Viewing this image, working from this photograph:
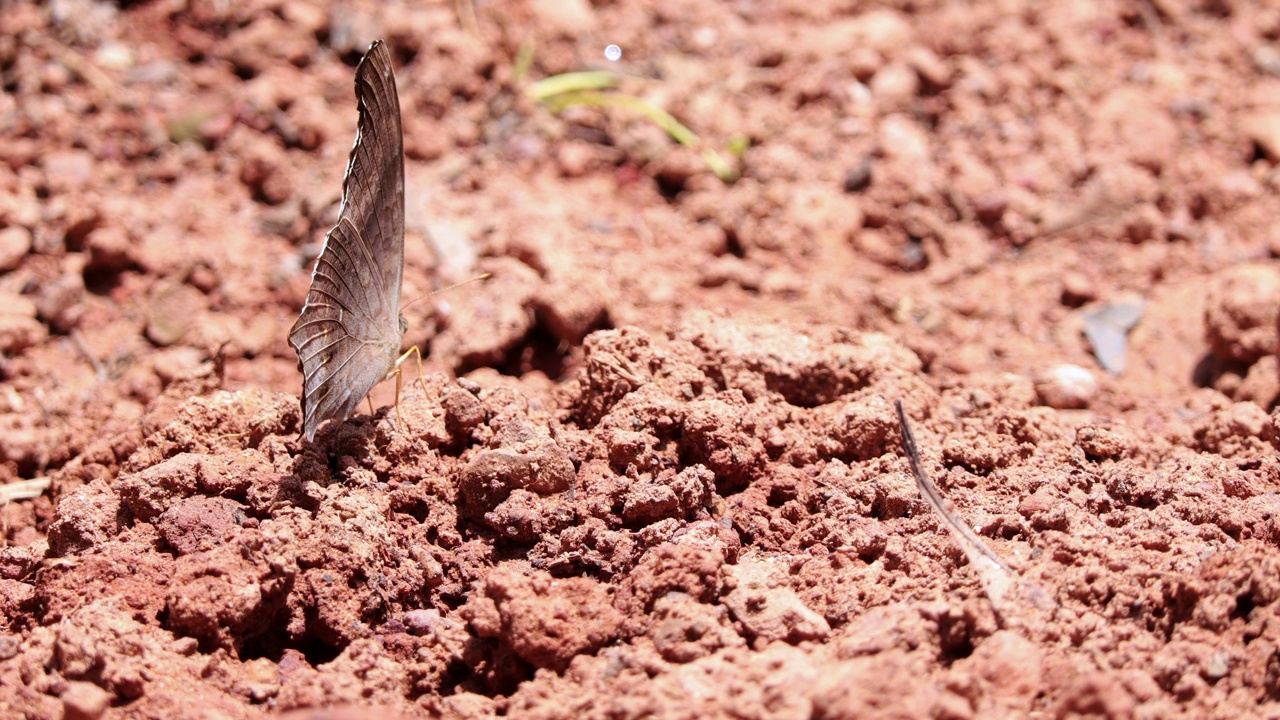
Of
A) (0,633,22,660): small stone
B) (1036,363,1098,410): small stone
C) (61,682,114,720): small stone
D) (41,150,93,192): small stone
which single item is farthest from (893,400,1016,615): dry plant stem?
(41,150,93,192): small stone

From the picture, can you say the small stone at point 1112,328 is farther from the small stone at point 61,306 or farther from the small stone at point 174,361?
the small stone at point 61,306

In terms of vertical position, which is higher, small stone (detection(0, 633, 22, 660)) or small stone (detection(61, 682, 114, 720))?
A: small stone (detection(61, 682, 114, 720))

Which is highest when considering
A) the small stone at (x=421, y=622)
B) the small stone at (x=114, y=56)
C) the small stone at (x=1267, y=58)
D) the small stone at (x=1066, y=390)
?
the small stone at (x=114, y=56)

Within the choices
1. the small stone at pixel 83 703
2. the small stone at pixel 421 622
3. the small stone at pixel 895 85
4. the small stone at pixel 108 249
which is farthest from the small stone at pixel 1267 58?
the small stone at pixel 83 703

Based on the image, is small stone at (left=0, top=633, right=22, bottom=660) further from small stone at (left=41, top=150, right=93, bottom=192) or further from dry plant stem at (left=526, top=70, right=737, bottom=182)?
dry plant stem at (left=526, top=70, right=737, bottom=182)

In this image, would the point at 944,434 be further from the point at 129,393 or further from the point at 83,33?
the point at 83,33

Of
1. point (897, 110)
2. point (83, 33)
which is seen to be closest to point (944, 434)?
point (897, 110)

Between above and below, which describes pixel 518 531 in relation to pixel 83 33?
below

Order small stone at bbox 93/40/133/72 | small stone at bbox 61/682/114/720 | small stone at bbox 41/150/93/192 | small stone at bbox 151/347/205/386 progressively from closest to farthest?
small stone at bbox 61/682/114/720 < small stone at bbox 151/347/205/386 < small stone at bbox 41/150/93/192 < small stone at bbox 93/40/133/72
